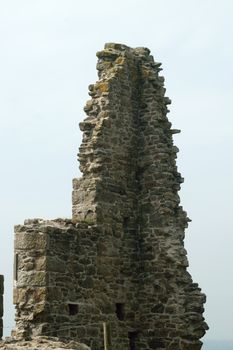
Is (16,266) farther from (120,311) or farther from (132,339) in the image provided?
(132,339)

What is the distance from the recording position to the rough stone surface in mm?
18141

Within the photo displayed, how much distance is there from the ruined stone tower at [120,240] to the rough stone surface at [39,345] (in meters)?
1.55

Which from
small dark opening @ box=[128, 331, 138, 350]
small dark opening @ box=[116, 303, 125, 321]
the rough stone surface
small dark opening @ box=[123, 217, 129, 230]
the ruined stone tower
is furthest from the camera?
small dark opening @ box=[123, 217, 129, 230]

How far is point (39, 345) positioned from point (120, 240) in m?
5.34

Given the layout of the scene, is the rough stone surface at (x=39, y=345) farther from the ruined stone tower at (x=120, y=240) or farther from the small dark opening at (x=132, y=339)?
the small dark opening at (x=132, y=339)

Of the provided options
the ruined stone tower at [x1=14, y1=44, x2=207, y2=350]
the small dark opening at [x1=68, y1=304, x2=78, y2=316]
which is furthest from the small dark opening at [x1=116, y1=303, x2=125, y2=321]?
the small dark opening at [x1=68, y1=304, x2=78, y2=316]

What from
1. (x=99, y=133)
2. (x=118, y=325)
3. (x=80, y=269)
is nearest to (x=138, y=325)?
(x=118, y=325)

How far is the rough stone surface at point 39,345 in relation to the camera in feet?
59.5

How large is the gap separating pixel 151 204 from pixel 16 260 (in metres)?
4.31

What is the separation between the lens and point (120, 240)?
76.6ft

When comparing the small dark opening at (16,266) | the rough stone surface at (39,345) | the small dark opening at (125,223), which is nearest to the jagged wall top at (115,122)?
the small dark opening at (125,223)

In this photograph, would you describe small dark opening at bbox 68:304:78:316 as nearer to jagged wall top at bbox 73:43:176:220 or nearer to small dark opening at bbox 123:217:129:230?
jagged wall top at bbox 73:43:176:220

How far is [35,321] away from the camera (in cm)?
2070

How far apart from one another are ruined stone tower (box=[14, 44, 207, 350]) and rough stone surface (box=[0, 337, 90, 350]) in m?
1.55
